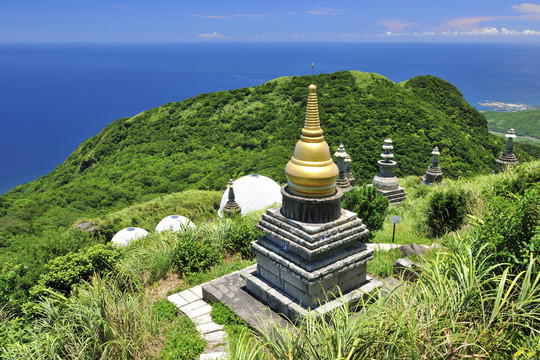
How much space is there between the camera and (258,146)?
137 feet

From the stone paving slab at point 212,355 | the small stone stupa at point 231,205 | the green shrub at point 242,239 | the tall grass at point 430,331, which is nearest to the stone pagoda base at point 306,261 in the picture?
the stone paving slab at point 212,355

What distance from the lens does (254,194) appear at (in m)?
20.4

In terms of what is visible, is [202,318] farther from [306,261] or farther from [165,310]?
[306,261]

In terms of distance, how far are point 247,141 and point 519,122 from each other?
3277 inches

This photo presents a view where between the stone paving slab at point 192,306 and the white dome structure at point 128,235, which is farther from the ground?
the stone paving slab at point 192,306

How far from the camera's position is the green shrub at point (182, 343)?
6.83m

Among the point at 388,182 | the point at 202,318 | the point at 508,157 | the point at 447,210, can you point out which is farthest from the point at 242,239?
the point at 508,157

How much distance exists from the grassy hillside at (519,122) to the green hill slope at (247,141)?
165 feet

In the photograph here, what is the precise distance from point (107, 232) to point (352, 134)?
2384cm

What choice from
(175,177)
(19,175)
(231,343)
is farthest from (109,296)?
(19,175)

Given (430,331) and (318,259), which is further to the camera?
(318,259)

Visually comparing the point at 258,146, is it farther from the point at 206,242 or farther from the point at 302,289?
the point at 302,289

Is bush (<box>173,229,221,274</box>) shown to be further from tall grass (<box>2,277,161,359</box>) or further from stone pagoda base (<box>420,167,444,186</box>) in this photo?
stone pagoda base (<box>420,167,444,186</box>)

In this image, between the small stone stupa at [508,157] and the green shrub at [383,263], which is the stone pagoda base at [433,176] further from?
the green shrub at [383,263]
